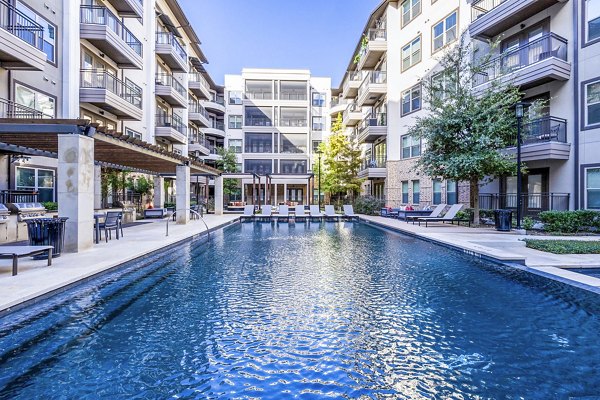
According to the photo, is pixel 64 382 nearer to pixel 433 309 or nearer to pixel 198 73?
pixel 433 309

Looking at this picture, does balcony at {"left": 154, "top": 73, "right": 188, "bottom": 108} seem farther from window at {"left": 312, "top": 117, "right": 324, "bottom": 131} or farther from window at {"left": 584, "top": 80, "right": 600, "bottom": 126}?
window at {"left": 584, "top": 80, "right": 600, "bottom": 126}

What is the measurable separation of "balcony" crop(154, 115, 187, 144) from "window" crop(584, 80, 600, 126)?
81.4 feet

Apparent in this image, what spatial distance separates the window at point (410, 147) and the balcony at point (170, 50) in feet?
62.1

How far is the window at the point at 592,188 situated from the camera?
45.0 feet

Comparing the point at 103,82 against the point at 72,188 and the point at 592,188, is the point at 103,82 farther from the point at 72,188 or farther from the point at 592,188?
the point at 592,188

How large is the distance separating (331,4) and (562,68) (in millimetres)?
33012

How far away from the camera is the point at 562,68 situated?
47.3 feet

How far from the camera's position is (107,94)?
17.3 m

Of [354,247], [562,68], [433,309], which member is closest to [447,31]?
[562,68]

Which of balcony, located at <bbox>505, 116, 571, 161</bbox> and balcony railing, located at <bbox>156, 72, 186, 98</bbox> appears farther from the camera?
balcony railing, located at <bbox>156, 72, 186, 98</bbox>

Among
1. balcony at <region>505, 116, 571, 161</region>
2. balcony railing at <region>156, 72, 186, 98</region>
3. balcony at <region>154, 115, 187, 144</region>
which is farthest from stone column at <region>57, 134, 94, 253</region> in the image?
balcony railing at <region>156, 72, 186, 98</region>

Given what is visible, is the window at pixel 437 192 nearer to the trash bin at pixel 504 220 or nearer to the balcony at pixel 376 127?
the balcony at pixel 376 127

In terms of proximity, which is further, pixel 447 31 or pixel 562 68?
pixel 447 31

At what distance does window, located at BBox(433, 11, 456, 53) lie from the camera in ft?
68.8
